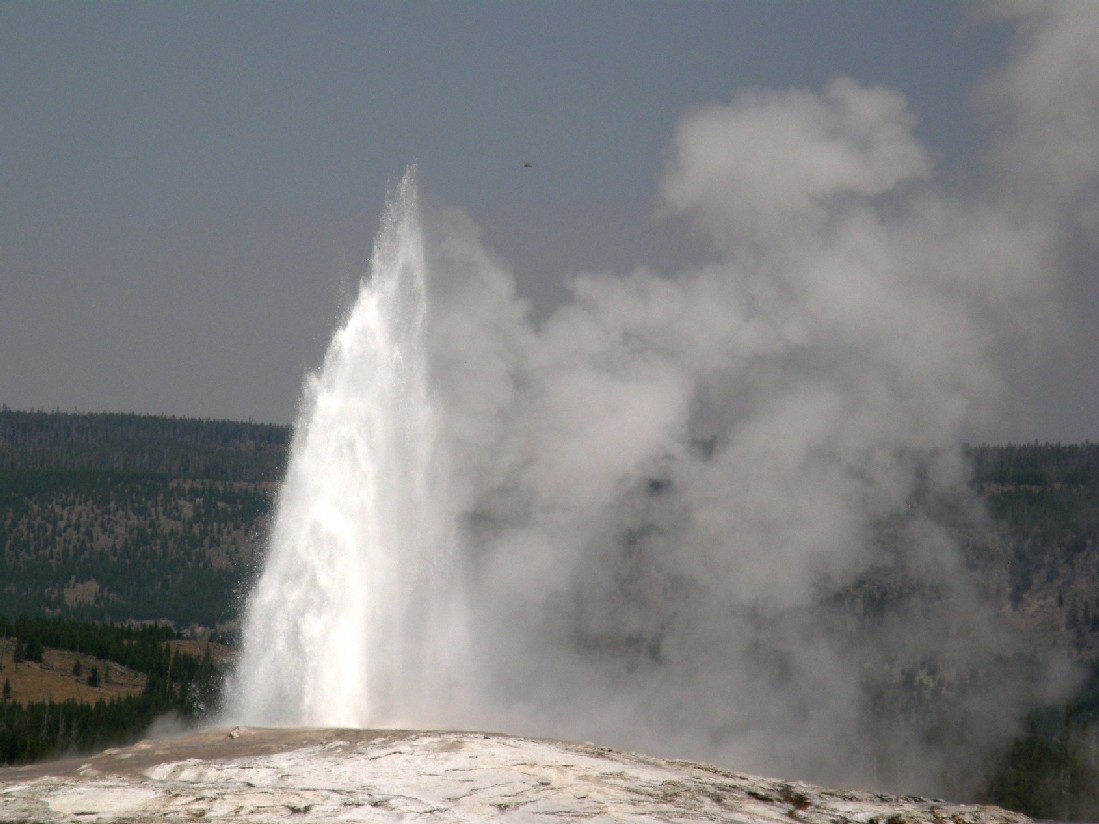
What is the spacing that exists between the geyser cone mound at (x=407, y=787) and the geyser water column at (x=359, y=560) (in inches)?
291

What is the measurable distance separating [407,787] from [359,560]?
20025 mm

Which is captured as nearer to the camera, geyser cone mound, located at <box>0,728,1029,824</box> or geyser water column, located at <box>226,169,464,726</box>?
geyser cone mound, located at <box>0,728,1029,824</box>

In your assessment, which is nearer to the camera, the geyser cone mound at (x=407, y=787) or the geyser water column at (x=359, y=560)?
the geyser cone mound at (x=407, y=787)

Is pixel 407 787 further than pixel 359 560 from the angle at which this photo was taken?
No

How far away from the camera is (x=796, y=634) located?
141375 mm

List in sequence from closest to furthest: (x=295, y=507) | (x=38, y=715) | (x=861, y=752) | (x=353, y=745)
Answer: (x=353, y=745)
(x=295, y=507)
(x=38, y=715)
(x=861, y=752)

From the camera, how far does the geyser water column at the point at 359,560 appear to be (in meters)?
61.4

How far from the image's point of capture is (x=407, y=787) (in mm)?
45594

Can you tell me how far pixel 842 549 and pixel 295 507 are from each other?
330ft

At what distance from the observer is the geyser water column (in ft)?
201

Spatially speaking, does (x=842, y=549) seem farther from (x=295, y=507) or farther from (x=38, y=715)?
(x=295, y=507)

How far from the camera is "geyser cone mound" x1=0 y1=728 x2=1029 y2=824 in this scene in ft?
142

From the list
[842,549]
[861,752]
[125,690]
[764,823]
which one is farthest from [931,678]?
[764,823]

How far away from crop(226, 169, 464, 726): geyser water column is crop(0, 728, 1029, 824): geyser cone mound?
7.39 meters
